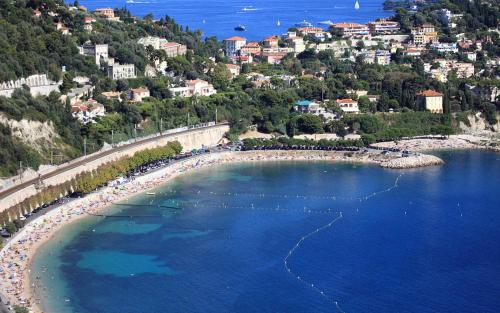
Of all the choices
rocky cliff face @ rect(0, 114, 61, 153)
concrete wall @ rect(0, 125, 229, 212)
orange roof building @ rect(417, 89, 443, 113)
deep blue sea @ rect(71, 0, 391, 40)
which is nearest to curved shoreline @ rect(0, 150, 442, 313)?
concrete wall @ rect(0, 125, 229, 212)

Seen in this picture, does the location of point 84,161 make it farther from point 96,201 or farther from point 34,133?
point 96,201

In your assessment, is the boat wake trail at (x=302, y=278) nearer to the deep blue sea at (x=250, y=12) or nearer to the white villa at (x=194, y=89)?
the white villa at (x=194, y=89)

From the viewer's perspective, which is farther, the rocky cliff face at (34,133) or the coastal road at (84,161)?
the rocky cliff face at (34,133)

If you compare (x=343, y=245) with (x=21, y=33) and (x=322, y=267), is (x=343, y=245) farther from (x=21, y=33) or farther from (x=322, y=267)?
(x=21, y=33)

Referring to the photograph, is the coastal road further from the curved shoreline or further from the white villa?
the white villa

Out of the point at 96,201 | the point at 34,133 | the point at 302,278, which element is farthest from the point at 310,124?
the point at 302,278

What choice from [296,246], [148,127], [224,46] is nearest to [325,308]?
[296,246]

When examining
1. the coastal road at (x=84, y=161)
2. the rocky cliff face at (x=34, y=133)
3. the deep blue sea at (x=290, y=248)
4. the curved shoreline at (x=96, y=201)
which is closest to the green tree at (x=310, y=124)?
the curved shoreline at (x=96, y=201)
